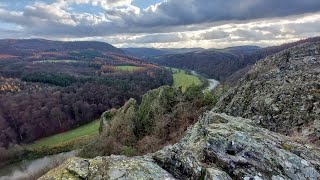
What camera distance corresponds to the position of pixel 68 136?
113 m

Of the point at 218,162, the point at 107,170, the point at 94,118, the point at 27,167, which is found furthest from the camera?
the point at 94,118

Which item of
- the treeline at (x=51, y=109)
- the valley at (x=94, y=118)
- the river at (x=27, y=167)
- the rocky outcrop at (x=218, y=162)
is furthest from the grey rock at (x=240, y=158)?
the treeline at (x=51, y=109)

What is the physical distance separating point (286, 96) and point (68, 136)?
9282cm

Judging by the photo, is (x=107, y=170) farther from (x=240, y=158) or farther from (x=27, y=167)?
(x=27, y=167)

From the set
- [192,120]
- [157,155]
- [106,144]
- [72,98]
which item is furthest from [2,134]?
[157,155]

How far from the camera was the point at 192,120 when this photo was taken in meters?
51.8

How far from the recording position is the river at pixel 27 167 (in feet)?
256

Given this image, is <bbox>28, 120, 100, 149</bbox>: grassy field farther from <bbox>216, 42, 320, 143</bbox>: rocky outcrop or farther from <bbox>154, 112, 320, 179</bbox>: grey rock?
<bbox>154, 112, 320, 179</bbox>: grey rock

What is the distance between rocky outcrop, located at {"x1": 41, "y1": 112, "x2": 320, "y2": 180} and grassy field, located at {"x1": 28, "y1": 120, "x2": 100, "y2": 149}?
93358mm

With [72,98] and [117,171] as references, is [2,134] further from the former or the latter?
[117,171]

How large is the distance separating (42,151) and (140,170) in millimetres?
89381

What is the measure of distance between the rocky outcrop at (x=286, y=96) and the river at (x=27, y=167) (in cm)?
5109

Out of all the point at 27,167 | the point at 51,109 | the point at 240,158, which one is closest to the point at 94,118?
the point at 51,109

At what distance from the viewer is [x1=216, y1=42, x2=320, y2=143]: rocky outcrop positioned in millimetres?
28141
